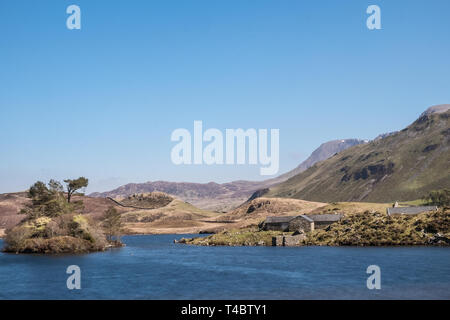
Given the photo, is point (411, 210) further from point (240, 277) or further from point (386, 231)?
point (240, 277)

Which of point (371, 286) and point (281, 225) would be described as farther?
point (281, 225)

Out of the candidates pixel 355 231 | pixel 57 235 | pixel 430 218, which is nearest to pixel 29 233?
pixel 57 235

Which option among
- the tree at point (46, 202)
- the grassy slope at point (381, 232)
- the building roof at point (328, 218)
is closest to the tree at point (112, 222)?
the tree at point (46, 202)

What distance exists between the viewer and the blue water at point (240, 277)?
48.6 m

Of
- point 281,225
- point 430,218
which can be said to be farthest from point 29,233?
point 430,218

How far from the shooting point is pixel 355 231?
4481 inches

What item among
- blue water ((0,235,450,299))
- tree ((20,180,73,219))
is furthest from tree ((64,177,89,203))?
blue water ((0,235,450,299))

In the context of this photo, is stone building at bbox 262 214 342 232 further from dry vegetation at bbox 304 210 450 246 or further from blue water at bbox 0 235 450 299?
blue water at bbox 0 235 450 299

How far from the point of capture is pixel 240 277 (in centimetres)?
6159

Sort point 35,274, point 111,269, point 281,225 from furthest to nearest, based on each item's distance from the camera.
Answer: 1. point 281,225
2. point 111,269
3. point 35,274

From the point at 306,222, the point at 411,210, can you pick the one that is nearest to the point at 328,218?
the point at 306,222
